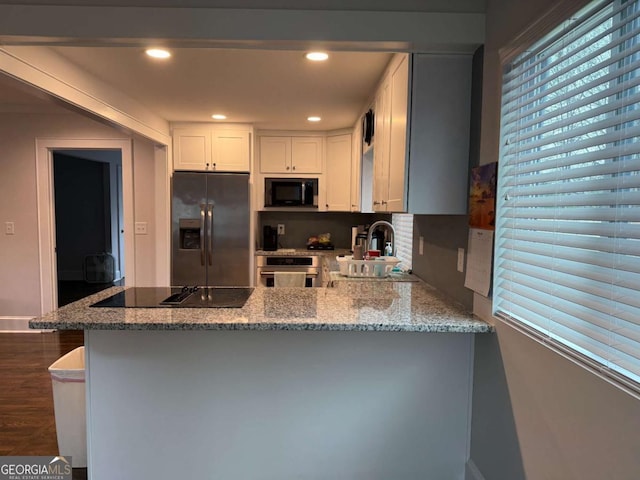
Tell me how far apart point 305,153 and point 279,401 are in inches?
128

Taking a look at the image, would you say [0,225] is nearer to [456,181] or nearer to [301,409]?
[301,409]

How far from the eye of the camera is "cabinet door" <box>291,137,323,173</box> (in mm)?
4566

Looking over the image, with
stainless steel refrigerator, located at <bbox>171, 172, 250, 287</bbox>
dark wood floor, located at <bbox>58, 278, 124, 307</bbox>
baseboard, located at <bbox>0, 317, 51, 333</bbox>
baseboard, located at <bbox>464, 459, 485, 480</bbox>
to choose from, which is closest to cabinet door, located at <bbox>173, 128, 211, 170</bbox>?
stainless steel refrigerator, located at <bbox>171, 172, 250, 287</bbox>

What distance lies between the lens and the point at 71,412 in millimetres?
1985

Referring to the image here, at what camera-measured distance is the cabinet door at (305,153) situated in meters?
4.57

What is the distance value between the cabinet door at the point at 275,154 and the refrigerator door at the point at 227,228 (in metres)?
0.38

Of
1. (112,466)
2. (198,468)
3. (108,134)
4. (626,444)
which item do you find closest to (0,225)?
(108,134)

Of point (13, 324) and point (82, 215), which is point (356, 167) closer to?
point (13, 324)

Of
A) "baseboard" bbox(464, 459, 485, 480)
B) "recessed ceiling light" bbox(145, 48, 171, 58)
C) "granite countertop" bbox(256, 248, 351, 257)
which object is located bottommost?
"baseboard" bbox(464, 459, 485, 480)

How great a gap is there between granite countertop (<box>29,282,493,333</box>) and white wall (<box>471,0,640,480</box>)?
0.22m

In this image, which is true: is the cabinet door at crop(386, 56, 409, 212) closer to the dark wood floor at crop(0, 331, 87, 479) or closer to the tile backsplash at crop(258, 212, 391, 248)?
the dark wood floor at crop(0, 331, 87, 479)

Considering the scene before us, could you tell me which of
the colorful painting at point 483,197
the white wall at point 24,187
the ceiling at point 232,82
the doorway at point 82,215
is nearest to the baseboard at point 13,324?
the white wall at point 24,187

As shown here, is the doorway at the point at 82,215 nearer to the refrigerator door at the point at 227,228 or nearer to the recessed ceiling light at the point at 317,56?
the refrigerator door at the point at 227,228

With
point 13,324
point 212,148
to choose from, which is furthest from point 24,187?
point 212,148
